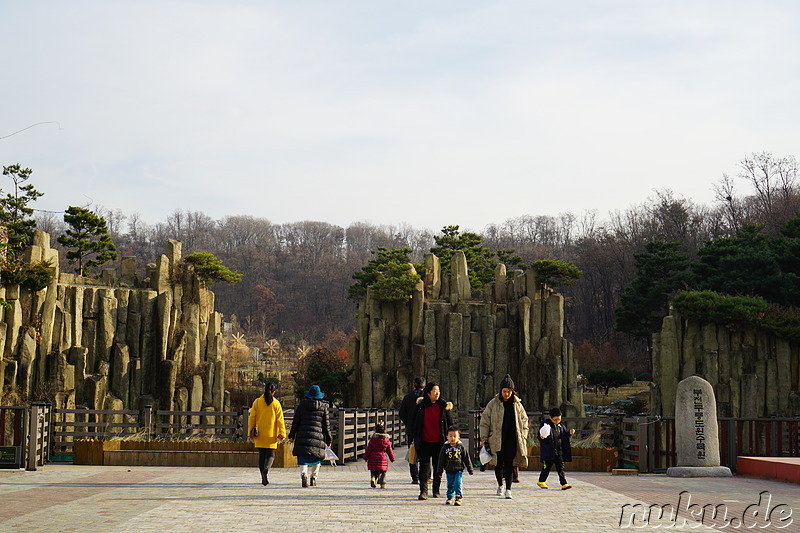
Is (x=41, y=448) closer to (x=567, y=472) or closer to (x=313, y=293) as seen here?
(x=567, y=472)

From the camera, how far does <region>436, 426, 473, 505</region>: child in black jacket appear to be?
10.8 metres

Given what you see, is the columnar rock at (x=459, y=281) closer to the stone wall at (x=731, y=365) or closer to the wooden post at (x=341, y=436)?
A: the stone wall at (x=731, y=365)

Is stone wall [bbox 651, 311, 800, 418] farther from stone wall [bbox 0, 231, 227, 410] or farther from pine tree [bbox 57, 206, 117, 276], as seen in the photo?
pine tree [bbox 57, 206, 117, 276]

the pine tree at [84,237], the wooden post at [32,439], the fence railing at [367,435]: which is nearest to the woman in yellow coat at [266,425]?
the fence railing at [367,435]

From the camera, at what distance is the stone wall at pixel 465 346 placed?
4322cm

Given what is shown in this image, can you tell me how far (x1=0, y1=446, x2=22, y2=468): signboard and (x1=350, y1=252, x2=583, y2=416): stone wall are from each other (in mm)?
28175

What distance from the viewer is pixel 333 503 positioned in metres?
11.0

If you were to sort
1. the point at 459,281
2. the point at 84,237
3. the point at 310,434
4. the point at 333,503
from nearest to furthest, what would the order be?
the point at 333,503, the point at 310,434, the point at 84,237, the point at 459,281

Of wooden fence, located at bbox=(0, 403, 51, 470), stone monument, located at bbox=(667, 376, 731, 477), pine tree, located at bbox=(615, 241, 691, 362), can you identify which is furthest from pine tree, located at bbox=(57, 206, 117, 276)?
stone monument, located at bbox=(667, 376, 731, 477)

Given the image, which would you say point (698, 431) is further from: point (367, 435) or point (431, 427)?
point (367, 435)

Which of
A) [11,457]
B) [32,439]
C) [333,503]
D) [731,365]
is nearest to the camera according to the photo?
[333,503]

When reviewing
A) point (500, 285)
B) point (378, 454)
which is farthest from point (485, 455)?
point (500, 285)

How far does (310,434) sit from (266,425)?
2.36 ft

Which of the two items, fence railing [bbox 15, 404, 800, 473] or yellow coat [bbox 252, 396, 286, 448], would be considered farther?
fence railing [bbox 15, 404, 800, 473]
